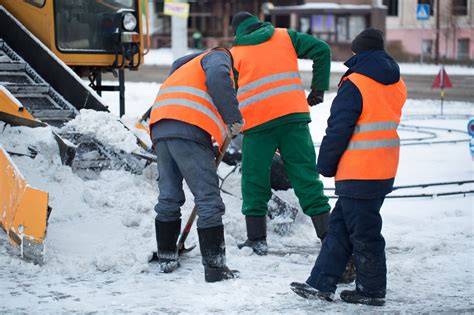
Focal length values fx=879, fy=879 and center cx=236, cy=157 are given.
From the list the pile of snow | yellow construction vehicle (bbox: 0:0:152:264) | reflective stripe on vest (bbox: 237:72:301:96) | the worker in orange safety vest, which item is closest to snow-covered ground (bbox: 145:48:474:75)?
yellow construction vehicle (bbox: 0:0:152:264)

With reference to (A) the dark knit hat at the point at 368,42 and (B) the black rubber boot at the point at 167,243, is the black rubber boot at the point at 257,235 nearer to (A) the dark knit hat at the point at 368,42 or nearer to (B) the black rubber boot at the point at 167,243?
(B) the black rubber boot at the point at 167,243

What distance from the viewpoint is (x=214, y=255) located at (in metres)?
5.67

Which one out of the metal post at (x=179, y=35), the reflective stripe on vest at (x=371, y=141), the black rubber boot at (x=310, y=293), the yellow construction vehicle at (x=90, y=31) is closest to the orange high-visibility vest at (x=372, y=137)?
the reflective stripe on vest at (x=371, y=141)

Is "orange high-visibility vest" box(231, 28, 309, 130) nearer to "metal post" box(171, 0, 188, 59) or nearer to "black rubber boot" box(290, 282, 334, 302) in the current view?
"black rubber boot" box(290, 282, 334, 302)

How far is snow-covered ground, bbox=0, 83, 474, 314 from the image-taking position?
17.0 ft

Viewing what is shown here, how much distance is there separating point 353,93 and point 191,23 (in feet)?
136

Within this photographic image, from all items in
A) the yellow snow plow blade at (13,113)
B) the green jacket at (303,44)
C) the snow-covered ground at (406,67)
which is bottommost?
the snow-covered ground at (406,67)

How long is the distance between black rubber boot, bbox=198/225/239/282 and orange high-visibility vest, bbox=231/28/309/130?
3.68 ft

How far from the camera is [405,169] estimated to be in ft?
35.3

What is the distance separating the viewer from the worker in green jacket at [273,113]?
650 cm

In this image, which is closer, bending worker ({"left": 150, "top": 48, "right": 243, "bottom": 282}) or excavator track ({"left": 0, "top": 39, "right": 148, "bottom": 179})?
bending worker ({"left": 150, "top": 48, "right": 243, "bottom": 282})

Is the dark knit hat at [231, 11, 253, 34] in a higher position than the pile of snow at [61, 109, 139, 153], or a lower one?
higher

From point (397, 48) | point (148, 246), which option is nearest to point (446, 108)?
point (148, 246)

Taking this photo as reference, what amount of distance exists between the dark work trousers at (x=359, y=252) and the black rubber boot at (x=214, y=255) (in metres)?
0.60
